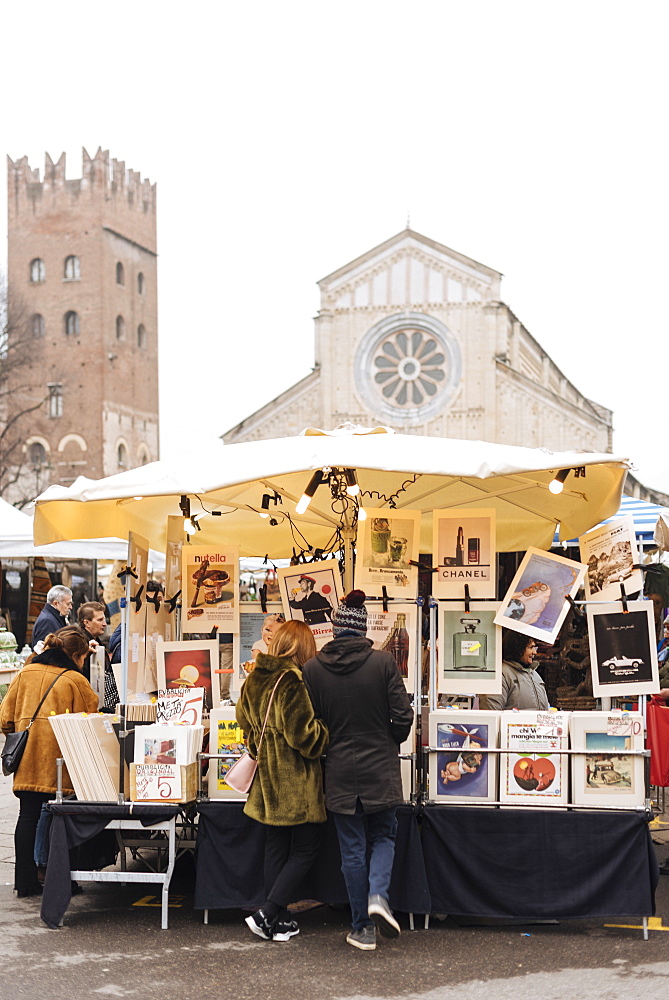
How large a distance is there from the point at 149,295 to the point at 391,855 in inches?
2431

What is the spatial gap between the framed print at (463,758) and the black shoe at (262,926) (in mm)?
999

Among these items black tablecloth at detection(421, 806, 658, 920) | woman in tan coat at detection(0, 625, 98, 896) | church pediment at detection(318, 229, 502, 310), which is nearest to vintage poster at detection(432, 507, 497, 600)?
black tablecloth at detection(421, 806, 658, 920)

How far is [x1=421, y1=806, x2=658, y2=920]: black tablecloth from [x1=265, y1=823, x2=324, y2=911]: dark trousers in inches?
24.0

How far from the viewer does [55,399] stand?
6038 centimetres

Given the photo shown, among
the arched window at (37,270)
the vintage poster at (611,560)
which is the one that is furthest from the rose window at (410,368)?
the vintage poster at (611,560)

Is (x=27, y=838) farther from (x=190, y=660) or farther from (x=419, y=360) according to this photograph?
(x=419, y=360)

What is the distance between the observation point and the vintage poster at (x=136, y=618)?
6.21m

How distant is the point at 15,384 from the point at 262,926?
5598 centimetres

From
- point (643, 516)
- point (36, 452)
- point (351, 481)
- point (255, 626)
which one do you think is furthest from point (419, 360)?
point (351, 481)

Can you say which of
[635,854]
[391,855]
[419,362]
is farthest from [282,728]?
[419,362]

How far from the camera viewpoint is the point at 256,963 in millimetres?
5203

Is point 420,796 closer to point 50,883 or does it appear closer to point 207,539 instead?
point 50,883

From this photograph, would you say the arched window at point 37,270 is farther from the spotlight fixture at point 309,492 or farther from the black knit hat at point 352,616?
the black knit hat at point 352,616

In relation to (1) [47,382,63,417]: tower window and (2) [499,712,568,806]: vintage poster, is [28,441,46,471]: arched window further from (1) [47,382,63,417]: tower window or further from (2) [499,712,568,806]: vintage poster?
(2) [499,712,568,806]: vintage poster
